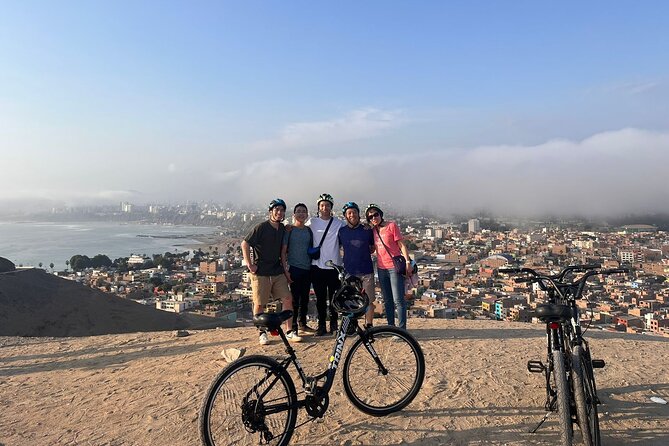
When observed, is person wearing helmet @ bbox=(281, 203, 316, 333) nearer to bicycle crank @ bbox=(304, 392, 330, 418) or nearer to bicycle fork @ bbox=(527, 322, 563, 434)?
bicycle crank @ bbox=(304, 392, 330, 418)

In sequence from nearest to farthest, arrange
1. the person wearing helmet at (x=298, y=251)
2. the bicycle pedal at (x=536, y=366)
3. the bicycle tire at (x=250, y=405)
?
the bicycle tire at (x=250, y=405) < the bicycle pedal at (x=536, y=366) < the person wearing helmet at (x=298, y=251)

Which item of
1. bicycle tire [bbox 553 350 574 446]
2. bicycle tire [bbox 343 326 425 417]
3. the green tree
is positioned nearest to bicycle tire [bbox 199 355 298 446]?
bicycle tire [bbox 343 326 425 417]

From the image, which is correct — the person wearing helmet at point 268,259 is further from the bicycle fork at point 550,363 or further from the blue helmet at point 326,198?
the bicycle fork at point 550,363

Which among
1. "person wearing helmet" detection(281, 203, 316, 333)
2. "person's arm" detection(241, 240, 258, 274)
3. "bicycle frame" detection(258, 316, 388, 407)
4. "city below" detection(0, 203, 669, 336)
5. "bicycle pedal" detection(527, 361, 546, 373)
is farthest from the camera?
"city below" detection(0, 203, 669, 336)

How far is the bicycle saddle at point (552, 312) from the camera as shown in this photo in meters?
3.06

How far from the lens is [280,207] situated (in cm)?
578

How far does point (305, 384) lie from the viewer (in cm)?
330

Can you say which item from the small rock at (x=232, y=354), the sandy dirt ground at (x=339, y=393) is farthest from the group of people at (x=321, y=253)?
the sandy dirt ground at (x=339, y=393)


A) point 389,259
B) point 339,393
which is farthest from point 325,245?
point 339,393

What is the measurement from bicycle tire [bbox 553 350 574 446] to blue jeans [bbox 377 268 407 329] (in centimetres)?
291

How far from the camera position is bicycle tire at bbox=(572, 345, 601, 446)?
9.25 feet

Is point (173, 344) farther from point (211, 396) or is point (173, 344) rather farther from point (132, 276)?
point (132, 276)

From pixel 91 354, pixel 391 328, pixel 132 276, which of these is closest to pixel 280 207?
pixel 391 328

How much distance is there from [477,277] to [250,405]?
132ft
